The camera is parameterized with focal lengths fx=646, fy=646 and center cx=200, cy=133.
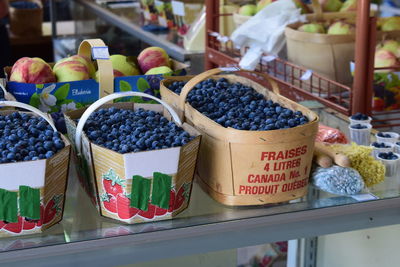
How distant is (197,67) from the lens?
3.15m

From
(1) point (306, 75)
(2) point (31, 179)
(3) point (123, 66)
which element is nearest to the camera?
(2) point (31, 179)

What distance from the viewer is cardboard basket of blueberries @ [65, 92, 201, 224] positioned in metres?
1.18

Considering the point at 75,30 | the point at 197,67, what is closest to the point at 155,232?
the point at 197,67

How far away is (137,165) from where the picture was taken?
3.84ft

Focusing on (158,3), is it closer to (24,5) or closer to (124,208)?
(24,5)

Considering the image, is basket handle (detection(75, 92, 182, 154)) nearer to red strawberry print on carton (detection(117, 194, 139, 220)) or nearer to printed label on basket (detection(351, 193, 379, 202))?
red strawberry print on carton (detection(117, 194, 139, 220))

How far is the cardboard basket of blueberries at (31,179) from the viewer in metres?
1.13

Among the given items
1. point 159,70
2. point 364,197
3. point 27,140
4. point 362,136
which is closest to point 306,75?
point 362,136

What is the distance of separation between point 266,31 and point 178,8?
3.65ft

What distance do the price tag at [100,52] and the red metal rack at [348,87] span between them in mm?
698

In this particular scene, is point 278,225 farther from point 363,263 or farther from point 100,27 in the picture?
point 100,27

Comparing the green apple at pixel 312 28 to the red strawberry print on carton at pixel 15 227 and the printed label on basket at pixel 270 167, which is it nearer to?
the printed label on basket at pixel 270 167

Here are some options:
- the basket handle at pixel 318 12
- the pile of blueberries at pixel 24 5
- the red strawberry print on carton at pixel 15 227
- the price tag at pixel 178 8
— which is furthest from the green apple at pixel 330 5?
the pile of blueberries at pixel 24 5

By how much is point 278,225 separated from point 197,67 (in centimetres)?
192
